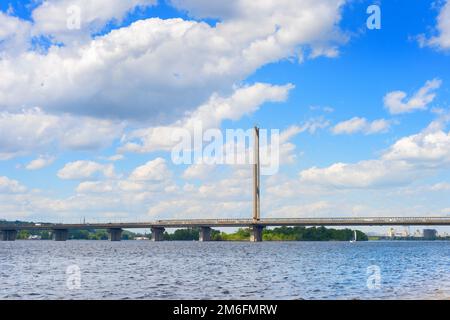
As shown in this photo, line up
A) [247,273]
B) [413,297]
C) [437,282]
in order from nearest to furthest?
[413,297] → [437,282] → [247,273]

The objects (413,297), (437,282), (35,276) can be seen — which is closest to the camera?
(413,297)

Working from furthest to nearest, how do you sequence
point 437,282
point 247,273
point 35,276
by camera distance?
point 247,273
point 35,276
point 437,282

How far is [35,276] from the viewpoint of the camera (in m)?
65.6

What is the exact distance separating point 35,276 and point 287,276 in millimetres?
27410

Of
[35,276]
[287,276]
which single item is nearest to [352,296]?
[287,276]
